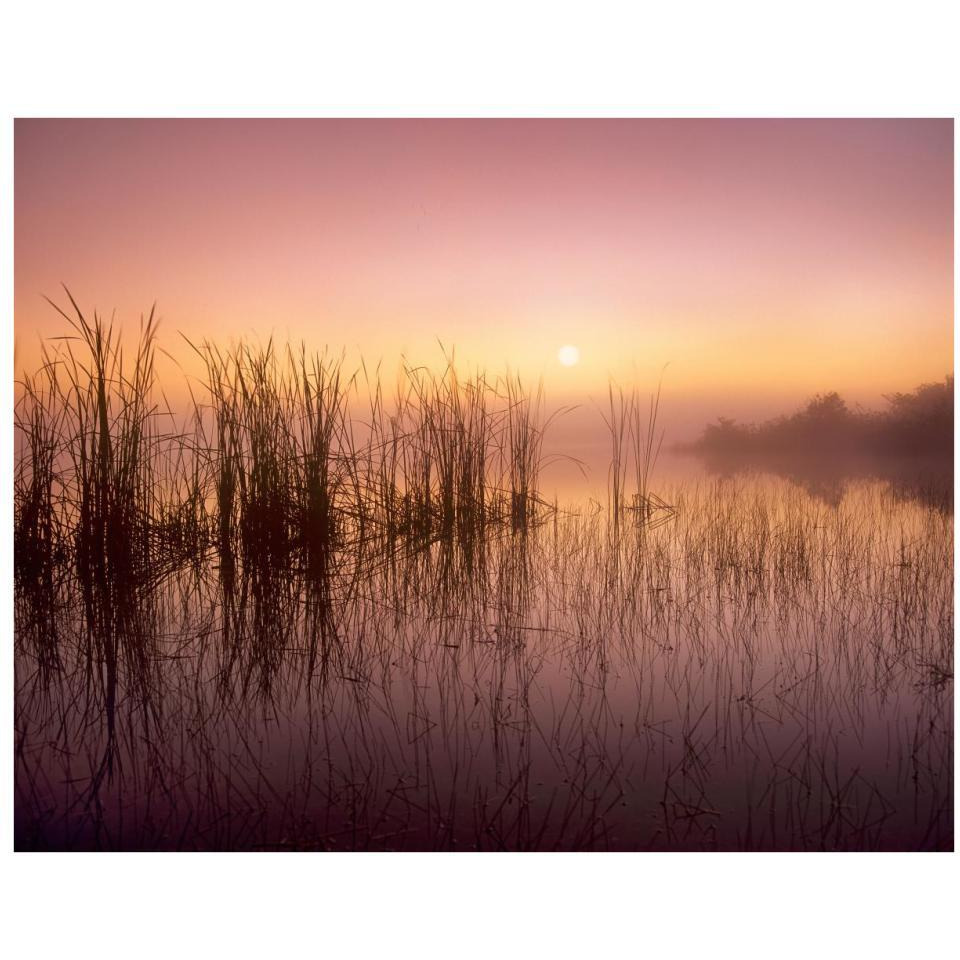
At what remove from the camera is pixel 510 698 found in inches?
74.9

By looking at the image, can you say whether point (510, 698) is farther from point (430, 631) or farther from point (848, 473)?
point (848, 473)

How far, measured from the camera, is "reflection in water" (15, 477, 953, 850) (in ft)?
5.07

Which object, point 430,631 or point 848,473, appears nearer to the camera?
point 430,631

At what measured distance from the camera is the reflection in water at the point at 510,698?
1.54 metres

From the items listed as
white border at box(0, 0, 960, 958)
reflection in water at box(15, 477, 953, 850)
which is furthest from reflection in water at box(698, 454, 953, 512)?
white border at box(0, 0, 960, 958)

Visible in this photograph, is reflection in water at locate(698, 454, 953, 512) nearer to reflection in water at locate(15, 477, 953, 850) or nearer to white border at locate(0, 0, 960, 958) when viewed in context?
reflection in water at locate(15, 477, 953, 850)

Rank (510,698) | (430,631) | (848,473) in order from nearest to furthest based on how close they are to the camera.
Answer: (510,698), (430,631), (848,473)

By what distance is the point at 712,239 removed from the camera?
251 centimetres

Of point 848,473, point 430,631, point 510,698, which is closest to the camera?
point 510,698

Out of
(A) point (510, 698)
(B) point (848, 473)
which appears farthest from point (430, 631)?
(B) point (848, 473)

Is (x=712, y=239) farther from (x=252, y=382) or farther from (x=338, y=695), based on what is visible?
(x=338, y=695)
